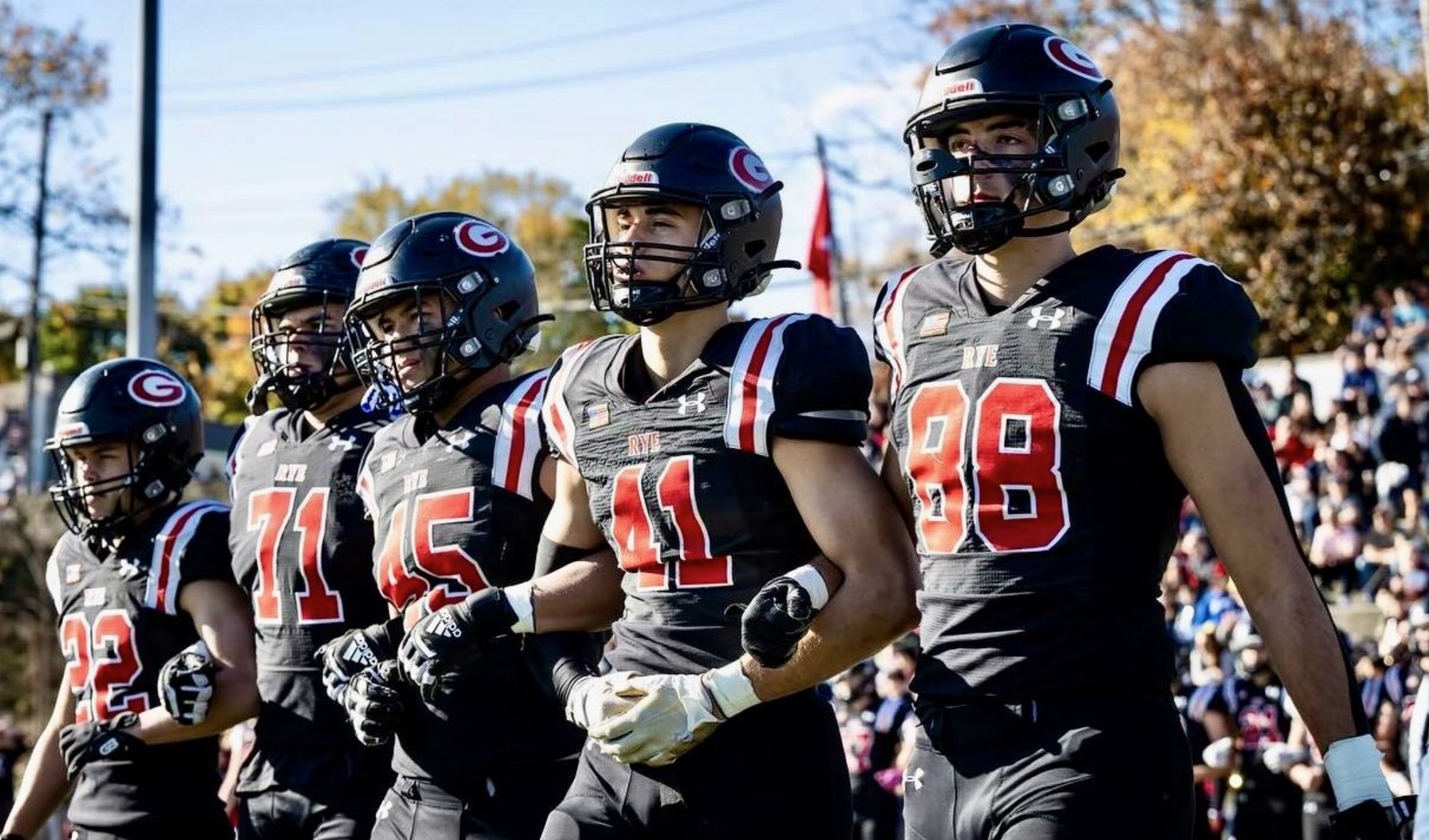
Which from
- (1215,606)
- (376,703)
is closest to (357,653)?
(376,703)

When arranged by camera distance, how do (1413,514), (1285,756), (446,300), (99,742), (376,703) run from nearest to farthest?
(376,703), (446,300), (99,742), (1285,756), (1413,514)

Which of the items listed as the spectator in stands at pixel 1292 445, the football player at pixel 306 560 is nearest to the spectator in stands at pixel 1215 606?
the spectator in stands at pixel 1292 445

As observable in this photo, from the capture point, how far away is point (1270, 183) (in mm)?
23750

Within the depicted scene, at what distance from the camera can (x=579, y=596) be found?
438 cm

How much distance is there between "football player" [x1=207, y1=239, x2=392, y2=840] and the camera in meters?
5.34

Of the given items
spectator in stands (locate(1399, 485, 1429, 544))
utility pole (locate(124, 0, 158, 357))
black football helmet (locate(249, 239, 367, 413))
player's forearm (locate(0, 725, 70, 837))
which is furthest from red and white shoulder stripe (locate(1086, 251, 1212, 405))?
spectator in stands (locate(1399, 485, 1429, 544))

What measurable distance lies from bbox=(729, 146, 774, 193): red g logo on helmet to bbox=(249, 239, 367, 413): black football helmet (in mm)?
1799

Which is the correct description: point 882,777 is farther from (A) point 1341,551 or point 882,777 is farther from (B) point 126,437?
(B) point 126,437

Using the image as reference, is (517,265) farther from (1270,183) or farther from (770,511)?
(1270,183)

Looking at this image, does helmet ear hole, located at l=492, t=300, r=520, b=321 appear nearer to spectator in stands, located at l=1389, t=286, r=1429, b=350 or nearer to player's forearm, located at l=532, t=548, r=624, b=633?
player's forearm, located at l=532, t=548, r=624, b=633

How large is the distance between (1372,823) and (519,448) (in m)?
2.48

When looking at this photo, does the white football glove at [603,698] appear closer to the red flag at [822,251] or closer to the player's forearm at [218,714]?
the player's forearm at [218,714]

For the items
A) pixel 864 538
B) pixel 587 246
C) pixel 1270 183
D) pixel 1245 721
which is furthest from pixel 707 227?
pixel 1270 183

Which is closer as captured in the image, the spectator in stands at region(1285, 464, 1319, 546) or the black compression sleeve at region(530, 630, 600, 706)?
the black compression sleeve at region(530, 630, 600, 706)
